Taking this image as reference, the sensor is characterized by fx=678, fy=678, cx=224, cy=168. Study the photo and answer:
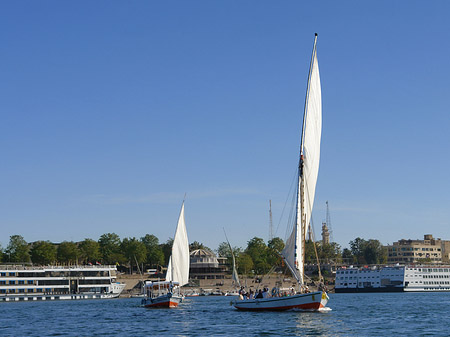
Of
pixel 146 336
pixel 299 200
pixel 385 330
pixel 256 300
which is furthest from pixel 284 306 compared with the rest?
pixel 146 336

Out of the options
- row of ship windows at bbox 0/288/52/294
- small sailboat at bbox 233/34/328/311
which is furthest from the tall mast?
row of ship windows at bbox 0/288/52/294

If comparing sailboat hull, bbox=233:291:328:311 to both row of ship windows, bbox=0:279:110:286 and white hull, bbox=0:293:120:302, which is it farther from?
row of ship windows, bbox=0:279:110:286

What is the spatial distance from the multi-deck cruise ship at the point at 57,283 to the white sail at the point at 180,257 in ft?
222

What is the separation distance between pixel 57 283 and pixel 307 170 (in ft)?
383

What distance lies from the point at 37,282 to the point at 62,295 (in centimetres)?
902

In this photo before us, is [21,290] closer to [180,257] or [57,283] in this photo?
[57,283]

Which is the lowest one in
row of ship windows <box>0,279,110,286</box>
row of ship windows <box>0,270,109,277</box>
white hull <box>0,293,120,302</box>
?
white hull <box>0,293,120,302</box>

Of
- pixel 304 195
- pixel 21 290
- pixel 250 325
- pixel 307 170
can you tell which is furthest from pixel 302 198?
pixel 21 290

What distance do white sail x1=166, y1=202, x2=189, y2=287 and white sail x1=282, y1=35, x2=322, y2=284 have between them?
37.8 meters

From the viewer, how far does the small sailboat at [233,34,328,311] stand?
76.3 meters

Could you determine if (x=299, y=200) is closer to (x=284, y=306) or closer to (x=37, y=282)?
(x=284, y=306)

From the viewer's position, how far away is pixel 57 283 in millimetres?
178375

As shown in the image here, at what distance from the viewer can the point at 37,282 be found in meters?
176

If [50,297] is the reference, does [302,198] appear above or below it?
above
